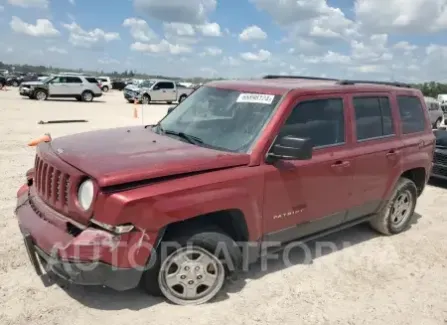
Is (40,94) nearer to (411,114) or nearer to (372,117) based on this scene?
(411,114)

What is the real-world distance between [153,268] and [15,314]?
1.13m

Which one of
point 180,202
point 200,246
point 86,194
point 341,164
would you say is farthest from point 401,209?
point 86,194

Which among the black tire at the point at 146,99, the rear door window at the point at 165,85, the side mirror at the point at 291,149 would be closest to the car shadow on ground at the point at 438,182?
the side mirror at the point at 291,149

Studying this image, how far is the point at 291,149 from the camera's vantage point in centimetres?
354

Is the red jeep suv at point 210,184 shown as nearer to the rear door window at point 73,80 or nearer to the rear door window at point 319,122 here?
the rear door window at point 319,122

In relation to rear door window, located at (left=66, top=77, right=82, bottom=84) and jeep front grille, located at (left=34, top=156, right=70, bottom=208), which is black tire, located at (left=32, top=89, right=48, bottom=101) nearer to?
rear door window, located at (left=66, top=77, right=82, bottom=84)

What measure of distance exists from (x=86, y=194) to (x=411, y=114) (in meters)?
4.17

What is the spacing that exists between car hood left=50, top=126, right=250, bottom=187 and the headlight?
0.09 metres

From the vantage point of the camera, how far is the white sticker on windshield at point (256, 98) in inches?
158

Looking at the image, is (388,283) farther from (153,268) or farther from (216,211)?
(153,268)

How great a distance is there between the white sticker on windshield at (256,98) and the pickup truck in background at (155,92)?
1108 inches

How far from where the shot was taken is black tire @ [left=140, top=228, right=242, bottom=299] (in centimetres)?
338

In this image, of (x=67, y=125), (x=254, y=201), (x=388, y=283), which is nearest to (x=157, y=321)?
(x=254, y=201)

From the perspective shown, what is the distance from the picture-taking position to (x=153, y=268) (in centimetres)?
338
